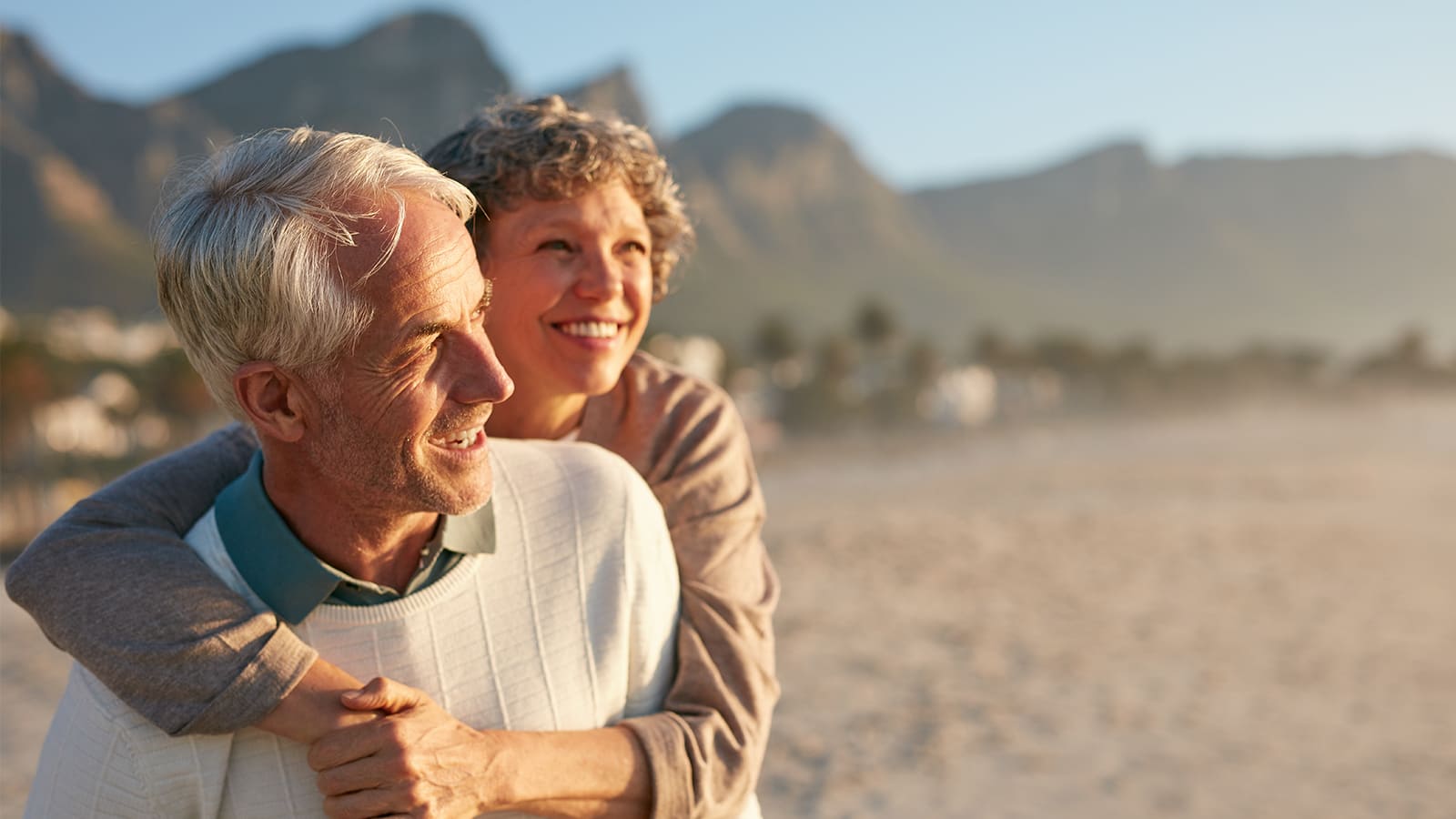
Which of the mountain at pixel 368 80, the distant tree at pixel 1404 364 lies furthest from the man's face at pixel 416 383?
the mountain at pixel 368 80

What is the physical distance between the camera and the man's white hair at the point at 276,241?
1.55m

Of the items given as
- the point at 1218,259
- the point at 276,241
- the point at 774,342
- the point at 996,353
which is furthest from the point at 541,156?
the point at 1218,259

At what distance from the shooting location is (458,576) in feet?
5.88

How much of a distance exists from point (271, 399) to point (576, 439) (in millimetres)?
830

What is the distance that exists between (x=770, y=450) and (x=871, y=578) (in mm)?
33240

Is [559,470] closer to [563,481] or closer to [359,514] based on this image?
[563,481]

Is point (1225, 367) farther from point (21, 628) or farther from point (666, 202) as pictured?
point (666, 202)

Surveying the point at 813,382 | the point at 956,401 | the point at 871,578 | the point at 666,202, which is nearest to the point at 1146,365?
the point at 956,401

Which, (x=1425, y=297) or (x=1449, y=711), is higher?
(x=1449, y=711)

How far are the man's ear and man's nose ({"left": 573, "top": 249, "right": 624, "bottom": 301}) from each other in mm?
754

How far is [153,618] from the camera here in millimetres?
1632

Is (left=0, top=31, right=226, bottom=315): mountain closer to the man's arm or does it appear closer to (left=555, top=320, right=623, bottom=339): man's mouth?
(left=555, top=320, right=623, bottom=339): man's mouth

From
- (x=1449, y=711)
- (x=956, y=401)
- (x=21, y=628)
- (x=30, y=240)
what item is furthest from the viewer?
(x=30, y=240)

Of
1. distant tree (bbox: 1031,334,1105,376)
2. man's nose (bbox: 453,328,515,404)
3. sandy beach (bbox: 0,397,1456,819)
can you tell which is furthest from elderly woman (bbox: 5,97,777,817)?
distant tree (bbox: 1031,334,1105,376)
